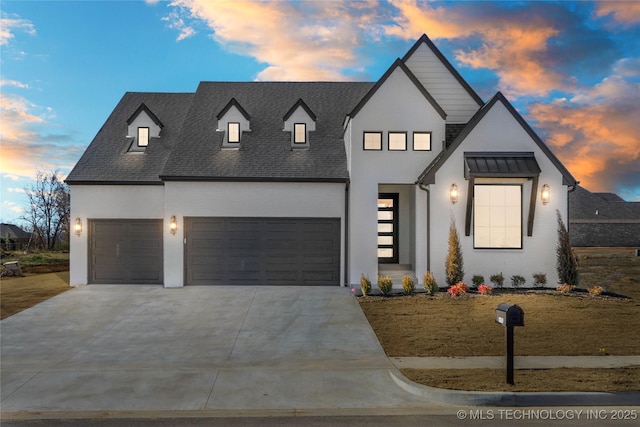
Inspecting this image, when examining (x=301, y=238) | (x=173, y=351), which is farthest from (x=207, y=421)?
(x=301, y=238)

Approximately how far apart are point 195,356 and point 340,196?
358 inches

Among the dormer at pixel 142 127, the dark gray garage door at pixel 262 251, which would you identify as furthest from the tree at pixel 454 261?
the dormer at pixel 142 127

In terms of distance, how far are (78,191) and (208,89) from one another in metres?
7.85

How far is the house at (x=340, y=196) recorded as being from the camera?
15266 mm

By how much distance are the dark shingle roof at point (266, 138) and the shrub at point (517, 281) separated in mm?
7060

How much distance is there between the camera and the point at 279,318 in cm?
1184

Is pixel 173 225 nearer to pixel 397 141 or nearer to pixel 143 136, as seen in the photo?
pixel 143 136

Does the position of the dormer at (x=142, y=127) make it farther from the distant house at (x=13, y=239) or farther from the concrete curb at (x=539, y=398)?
the distant house at (x=13, y=239)

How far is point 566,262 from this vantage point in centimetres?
1488

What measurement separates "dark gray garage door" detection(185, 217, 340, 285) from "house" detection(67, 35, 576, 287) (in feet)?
0.13

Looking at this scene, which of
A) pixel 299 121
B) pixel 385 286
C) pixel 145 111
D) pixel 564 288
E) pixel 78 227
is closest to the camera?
pixel 385 286

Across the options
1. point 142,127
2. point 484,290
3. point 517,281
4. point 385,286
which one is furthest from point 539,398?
point 142,127

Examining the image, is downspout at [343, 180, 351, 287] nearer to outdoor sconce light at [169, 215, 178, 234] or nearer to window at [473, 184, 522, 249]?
window at [473, 184, 522, 249]

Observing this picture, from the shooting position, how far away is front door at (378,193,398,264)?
59.2ft
